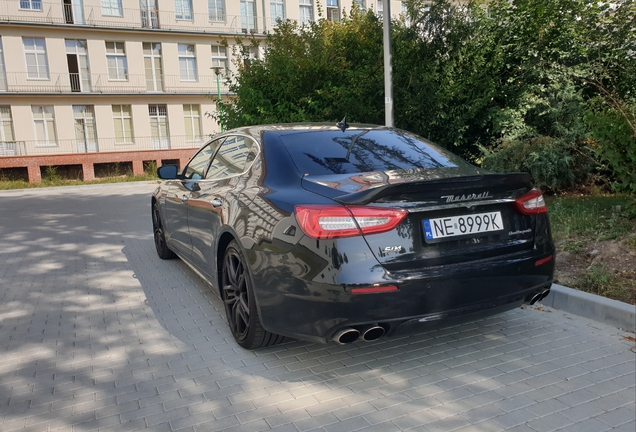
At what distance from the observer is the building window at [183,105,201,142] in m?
36.0

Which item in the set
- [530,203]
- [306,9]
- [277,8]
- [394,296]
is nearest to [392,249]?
[394,296]

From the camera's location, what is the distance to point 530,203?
11.6 ft

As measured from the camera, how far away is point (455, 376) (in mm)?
3375

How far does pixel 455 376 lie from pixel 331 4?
1527 inches

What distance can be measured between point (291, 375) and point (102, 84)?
112 ft

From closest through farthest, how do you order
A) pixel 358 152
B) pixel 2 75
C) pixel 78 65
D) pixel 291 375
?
1. pixel 291 375
2. pixel 358 152
3. pixel 2 75
4. pixel 78 65

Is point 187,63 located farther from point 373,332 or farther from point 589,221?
point 373,332

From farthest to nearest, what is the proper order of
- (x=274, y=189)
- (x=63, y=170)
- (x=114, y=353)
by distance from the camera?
(x=63, y=170) → (x=114, y=353) → (x=274, y=189)

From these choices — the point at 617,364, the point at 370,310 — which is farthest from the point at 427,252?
the point at 617,364

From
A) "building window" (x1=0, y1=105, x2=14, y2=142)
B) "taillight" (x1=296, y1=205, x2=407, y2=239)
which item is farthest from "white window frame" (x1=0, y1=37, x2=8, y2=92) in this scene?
"taillight" (x1=296, y1=205, x2=407, y2=239)

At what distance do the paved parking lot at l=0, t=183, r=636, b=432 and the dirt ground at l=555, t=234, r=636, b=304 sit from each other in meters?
0.49

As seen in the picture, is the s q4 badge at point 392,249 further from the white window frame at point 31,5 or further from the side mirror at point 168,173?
the white window frame at point 31,5

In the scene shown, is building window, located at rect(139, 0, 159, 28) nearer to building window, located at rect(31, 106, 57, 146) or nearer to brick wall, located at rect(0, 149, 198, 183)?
building window, located at rect(31, 106, 57, 146)

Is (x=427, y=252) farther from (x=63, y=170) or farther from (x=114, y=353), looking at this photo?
(x=63, y=170)
